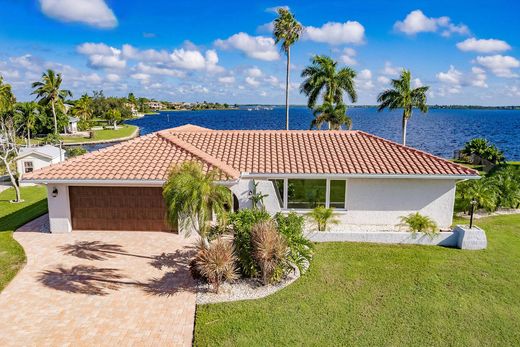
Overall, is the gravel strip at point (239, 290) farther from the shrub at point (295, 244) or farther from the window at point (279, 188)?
the window at point (279, 188)

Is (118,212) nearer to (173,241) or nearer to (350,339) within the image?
(173,241)

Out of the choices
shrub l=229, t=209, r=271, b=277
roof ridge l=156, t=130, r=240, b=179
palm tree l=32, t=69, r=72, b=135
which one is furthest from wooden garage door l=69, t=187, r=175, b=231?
palm tree l=32, t=69, r=72, b=135

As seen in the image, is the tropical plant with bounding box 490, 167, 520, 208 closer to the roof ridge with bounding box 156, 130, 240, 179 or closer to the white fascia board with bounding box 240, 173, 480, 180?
the white fascia board with bounding box 240, 173, 480, 180

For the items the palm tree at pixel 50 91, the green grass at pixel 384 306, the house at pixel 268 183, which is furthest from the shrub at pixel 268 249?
the palm tree at pixel 50 91

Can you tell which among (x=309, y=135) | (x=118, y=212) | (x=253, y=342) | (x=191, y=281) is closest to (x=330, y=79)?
(x=309, y=135)

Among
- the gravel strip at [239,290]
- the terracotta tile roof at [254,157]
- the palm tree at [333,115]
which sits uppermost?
the palm tree at [333,115]

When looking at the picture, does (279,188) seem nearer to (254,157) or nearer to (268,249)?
(254,157)
